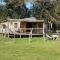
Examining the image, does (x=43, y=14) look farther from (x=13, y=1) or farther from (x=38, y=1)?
(x=13, y=1)

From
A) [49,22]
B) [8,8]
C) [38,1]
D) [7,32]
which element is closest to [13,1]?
[8,8]

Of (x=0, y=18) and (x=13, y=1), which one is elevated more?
(x=13, y=1)

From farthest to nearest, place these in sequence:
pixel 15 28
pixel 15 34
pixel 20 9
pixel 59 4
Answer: pixel 20 9 < pixel 59 4 < pixel 15 28 < pixel 15 34

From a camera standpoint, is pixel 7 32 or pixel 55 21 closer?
pixel 7 32

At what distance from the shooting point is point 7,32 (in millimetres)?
39312

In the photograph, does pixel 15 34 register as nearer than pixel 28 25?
Yes

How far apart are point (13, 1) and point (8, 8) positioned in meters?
2.11

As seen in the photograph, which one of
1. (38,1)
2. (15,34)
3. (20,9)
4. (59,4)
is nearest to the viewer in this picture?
(15,34)

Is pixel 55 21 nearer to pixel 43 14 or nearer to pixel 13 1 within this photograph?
pixel 43 14

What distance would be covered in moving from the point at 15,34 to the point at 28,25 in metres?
9.58

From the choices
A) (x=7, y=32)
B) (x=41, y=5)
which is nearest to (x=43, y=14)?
(x=41, y=5)

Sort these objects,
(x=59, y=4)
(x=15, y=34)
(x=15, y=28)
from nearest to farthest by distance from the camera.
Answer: (x=15, y=34)
(x=15, y=28)
(x=59, y=4)

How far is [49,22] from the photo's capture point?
54.3 metres

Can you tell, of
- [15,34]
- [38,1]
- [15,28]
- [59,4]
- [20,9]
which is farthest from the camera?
[20,9]
